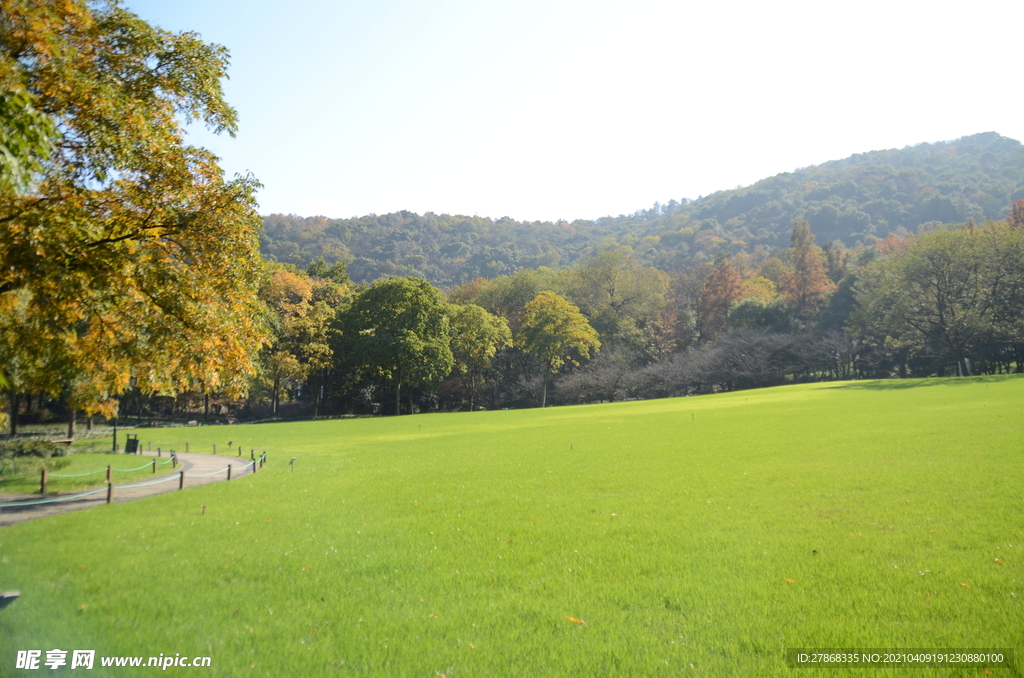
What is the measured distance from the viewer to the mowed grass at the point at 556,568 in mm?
5109

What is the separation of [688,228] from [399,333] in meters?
99.2

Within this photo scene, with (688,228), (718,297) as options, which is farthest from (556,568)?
(688,228)

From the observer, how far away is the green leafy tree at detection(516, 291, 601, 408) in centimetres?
5997

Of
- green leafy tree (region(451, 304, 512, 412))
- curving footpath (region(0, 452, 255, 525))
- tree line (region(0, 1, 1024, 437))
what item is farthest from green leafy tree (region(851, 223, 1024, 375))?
curving footpath (region(0, 452, 255, 525))

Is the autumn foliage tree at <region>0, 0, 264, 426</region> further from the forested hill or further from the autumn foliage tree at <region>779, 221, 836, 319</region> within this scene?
the forested hill

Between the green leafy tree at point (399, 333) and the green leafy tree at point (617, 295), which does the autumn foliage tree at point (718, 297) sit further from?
the green leafy tree at point (399, 333)

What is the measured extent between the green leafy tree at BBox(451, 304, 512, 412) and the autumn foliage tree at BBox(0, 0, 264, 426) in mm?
44423

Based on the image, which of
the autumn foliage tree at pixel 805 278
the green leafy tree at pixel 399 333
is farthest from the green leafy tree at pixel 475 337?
the autumn foliage tree at pixel 805 278

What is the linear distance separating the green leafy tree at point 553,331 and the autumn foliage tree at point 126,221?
152ft

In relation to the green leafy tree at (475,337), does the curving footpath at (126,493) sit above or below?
below

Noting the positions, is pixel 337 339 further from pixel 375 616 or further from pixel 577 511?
pixel 375 616

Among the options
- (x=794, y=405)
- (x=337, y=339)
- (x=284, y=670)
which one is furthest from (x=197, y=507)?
(x=337, y=339)

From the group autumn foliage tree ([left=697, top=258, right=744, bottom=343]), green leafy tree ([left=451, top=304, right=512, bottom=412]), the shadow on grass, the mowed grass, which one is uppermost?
autumn foliage tree ([left=697, top=258, right=744, bottom=343])

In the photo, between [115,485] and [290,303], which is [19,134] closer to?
[115,485]
